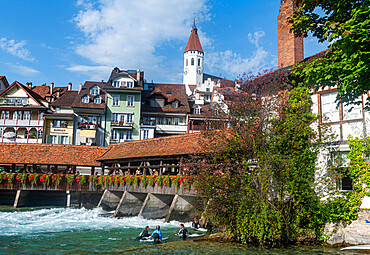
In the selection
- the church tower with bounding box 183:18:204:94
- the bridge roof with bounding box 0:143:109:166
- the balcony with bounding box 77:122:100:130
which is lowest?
the bridge roof with bounding box 0:143:109:166

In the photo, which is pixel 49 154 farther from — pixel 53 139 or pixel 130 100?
pixel 130 100

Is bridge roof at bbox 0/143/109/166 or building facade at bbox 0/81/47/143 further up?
building facade at bbox 0/81/47/143

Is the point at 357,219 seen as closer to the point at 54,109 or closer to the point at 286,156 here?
the point at 286,156

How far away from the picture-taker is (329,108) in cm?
A: 1414

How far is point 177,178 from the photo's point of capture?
20328mm

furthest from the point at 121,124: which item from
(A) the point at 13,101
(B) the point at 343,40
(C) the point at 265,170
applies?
(B) the point at 343,40

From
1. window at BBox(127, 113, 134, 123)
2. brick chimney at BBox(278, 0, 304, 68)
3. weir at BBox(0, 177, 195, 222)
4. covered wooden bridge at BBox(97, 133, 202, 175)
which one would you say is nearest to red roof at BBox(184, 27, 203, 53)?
window at BBox(127, 113, 134, 123)

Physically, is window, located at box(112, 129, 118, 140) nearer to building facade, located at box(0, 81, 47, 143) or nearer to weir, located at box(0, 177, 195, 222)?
building facade, located at box(0, 81, 47, 143)

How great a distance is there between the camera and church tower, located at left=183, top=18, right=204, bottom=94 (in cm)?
9912

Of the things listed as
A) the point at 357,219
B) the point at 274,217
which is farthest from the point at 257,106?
the point at 357,219

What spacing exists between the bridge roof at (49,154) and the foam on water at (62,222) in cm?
432

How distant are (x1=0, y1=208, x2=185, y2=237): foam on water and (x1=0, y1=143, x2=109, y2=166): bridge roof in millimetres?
4317

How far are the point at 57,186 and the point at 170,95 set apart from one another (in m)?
25.0

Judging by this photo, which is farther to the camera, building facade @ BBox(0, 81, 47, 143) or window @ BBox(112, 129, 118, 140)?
building facade @ BBox(0, 81, 47, 143)
